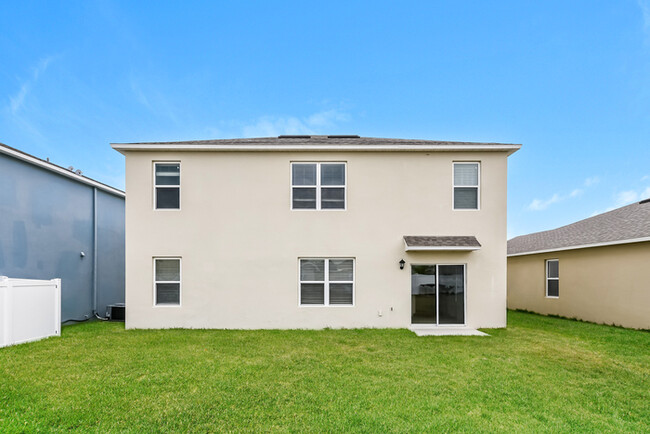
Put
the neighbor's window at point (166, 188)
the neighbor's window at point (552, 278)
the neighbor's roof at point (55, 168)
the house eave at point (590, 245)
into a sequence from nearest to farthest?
the neighbor's roof at point (55, 168) → the neighbor's window at point (166, 188) → the house eave at point (590, 245) → the neighbor's window at point (552, 278)

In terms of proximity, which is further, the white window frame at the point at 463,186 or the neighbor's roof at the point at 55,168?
the white window frame at the point at 463,186

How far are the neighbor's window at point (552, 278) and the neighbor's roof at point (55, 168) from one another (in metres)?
19.0

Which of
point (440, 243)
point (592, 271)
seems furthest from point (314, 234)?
point (592, 271)

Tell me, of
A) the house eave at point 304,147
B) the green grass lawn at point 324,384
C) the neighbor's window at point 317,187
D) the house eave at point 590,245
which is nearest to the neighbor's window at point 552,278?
the house eave at point 590,245

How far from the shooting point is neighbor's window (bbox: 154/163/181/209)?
9984 millimetres

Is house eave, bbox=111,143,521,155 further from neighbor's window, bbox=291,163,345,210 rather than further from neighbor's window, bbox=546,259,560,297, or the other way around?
neighbor's window, bbox=546,259,560,297

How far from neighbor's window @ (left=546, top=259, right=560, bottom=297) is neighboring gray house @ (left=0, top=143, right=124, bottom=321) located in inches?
738

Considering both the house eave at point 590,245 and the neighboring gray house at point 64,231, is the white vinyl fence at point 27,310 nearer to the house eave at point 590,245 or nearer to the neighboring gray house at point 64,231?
the neighboring gray house at point 64,231

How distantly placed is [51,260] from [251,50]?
12861mm

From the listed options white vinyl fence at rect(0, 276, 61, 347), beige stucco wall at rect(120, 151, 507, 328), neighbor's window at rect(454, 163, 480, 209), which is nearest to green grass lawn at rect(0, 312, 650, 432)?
white vinyl fence at rect(0, 276, 61, 347)

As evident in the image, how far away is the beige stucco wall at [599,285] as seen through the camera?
34.0ft

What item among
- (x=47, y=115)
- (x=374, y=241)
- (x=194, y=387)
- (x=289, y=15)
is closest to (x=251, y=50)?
(x=289, y=15)

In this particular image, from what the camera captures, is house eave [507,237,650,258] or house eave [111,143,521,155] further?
house eave [507,237,650,258]

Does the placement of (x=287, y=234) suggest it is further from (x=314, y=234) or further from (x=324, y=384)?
(x=324, y=384)
